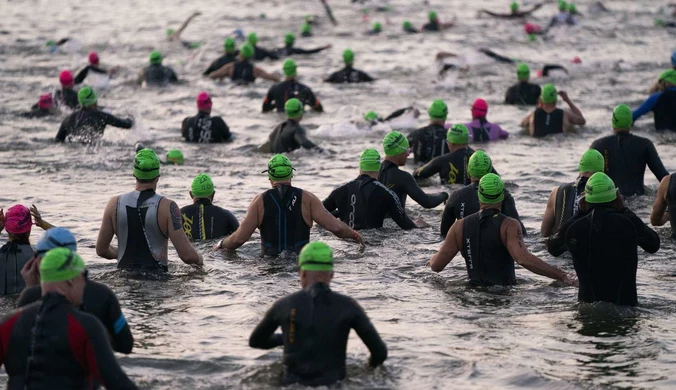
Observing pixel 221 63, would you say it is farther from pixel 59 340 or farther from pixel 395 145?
pixel 59 340

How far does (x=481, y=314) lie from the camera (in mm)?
10031

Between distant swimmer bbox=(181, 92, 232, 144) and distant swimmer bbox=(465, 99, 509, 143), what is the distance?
4.21 meters

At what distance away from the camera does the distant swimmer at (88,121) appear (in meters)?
17.8

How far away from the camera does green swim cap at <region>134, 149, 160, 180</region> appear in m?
10.2

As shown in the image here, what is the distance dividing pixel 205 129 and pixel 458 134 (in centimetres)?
656

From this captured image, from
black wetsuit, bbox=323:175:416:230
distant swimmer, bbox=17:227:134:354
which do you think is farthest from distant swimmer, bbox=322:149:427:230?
distant swimmer, bbox=17:227:134:354

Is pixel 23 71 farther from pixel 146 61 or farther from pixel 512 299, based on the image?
pixel 512 299

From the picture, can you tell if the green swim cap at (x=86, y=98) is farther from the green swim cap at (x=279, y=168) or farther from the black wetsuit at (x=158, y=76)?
the black wetsuit at (x=158, y=76)

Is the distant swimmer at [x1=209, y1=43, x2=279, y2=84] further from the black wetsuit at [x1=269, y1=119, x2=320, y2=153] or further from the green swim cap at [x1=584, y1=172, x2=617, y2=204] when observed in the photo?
the green swim cap at [x1=584, y1=172, x2=617, y2=204]

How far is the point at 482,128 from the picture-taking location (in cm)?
1870

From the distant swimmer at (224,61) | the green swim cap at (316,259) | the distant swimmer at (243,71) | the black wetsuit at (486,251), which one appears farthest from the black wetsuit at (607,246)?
the distant swimmer at (224,61)

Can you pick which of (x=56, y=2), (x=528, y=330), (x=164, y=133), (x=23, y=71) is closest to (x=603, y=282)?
(x=528, y=330)

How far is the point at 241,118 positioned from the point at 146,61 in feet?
33.3

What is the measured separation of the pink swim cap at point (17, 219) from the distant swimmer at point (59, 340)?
3.09 metres
